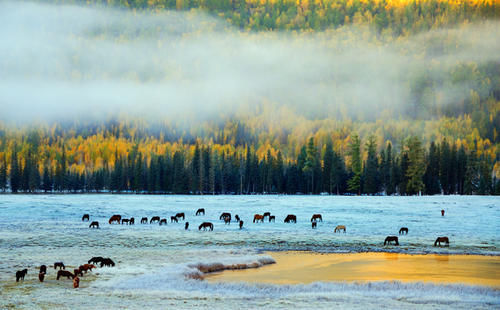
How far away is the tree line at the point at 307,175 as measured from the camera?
134 meters

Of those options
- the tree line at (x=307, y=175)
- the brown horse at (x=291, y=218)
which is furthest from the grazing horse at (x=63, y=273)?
the tree line at (x=307, y=175)

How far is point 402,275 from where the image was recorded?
27.8 m

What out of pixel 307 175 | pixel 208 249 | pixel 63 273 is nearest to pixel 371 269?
pixel 208 249

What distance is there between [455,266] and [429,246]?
8.16 meters

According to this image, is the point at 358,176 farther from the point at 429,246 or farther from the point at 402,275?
the point at 402,275

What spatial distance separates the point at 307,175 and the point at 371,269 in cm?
12308

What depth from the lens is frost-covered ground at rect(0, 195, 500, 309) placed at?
21.2 metres

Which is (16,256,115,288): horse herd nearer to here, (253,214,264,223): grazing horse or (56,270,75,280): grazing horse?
(56,270,75,280): grazing horse

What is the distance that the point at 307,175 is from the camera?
15238 cm

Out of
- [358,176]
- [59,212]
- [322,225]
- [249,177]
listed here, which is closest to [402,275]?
[322,225]

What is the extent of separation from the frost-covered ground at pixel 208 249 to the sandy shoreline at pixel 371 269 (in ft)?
5.99

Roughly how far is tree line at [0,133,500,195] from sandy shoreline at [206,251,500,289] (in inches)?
3750

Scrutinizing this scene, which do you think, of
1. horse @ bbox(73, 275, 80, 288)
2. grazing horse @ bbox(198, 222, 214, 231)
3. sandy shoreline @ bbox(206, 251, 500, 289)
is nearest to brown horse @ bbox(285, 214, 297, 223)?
grazing horse @ bbox(198, 222, 214, 231)

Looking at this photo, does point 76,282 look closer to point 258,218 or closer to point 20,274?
point 20,274
